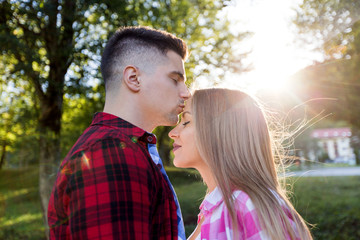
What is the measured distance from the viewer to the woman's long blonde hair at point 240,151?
191 centimetres

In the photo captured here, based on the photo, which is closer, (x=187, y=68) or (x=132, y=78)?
(x=132, y=78)

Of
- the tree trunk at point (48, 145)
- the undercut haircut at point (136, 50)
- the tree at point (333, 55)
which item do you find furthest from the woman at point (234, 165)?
the tree trunk at point (48, 145)

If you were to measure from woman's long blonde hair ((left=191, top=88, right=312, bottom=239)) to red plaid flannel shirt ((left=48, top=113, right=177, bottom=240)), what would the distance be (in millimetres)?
706

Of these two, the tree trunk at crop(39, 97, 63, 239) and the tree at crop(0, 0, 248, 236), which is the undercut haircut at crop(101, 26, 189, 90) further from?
the tree trunk at crop(39, 97, 63, 239)

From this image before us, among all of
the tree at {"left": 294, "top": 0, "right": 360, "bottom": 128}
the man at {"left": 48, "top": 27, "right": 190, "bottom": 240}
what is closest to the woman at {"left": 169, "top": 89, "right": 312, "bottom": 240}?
the man at {"left": 48, "top": 27, "right": 190, "bottom": 240}

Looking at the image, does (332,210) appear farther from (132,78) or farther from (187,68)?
(132,78)

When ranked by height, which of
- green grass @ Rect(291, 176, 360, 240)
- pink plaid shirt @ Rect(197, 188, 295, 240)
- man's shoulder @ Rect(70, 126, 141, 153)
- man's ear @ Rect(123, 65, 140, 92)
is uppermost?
man's ear @ Rect(123, 65, 140, 92)

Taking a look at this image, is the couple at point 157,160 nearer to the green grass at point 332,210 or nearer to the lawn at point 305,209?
the lawn at point 305,209

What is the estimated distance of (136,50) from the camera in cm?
195

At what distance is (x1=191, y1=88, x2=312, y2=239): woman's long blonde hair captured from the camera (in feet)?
6.26

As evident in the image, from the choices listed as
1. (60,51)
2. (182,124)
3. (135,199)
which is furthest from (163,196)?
(60,51)

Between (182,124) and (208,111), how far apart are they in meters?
0.24

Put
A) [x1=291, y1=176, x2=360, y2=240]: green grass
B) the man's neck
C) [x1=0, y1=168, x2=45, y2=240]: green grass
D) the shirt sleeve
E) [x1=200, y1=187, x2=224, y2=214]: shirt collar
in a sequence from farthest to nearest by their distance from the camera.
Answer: [x1=0, y1=168, x2=45, y2=240]: green grass → [x1=291, y1=176, x2=360, y2=240]: green grass → [x1=200, y1=187, x2=224, y2=214]: shirt collar → the man's neck → the shirt sleeve

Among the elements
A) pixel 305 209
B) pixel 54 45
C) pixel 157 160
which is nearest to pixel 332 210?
pixel 305 209
